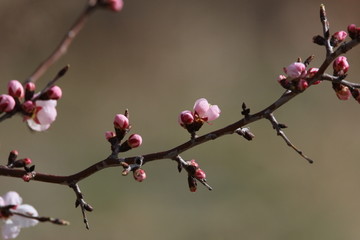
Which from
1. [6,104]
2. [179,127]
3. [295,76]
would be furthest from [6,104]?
[179,127]

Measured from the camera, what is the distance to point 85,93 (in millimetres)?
4344

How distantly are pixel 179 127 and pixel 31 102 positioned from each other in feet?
11.1

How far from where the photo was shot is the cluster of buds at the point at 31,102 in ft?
2.46

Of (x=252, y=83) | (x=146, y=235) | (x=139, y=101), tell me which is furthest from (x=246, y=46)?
(x=146, y=235)

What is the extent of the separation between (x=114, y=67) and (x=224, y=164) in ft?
4.20

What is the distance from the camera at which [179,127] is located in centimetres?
413

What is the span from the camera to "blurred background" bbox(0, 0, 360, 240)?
3.49 meters

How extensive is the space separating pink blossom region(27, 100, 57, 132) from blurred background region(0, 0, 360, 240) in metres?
2.50

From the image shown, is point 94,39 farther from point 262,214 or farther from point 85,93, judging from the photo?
point 262,214

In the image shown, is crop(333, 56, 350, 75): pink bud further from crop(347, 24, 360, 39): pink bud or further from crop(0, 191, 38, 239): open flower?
crop(0, 191, 38, 239): open flower

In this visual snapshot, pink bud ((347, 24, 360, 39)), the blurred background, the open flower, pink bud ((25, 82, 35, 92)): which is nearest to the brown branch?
pink bud ((25, 82, 35, 92))

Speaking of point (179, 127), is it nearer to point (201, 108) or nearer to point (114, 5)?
point (201, 108)

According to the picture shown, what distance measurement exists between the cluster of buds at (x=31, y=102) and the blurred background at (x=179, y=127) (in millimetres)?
2501

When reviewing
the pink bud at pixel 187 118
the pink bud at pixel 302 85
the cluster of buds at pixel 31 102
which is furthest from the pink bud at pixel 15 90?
the pink bud at pixel 302 85
